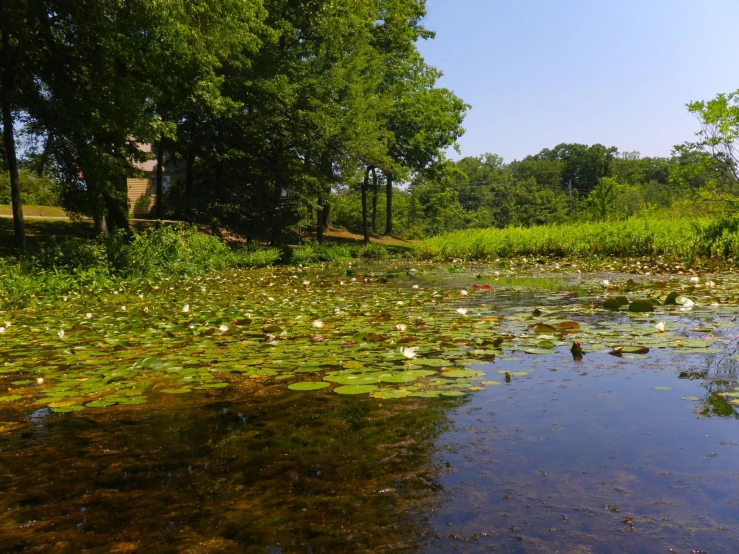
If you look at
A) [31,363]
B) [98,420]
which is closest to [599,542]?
[98,420]

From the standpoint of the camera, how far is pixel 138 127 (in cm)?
1338

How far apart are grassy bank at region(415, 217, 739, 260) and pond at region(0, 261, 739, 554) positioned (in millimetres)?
9122

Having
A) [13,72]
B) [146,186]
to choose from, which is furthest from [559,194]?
[13,72]

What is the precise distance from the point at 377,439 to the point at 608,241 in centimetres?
1494

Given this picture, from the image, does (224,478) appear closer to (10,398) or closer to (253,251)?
(10,398)

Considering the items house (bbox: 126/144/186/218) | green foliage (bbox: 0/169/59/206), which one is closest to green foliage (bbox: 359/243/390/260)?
house (bbox: 126/144/186/218)

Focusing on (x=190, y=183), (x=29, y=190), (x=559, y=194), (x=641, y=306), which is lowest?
(x=641, y=306)

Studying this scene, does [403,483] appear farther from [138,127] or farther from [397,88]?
[397,88]

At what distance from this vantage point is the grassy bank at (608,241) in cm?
A: 1296

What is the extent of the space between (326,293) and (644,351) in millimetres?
5736

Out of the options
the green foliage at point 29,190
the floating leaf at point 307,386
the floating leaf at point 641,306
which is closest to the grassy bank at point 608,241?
the floating leaf at point 641,306

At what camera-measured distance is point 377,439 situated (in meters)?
2.29

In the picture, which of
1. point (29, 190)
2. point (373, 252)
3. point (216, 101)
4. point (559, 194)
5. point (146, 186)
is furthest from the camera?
point (559, 194)

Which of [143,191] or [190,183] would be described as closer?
[190,183]
